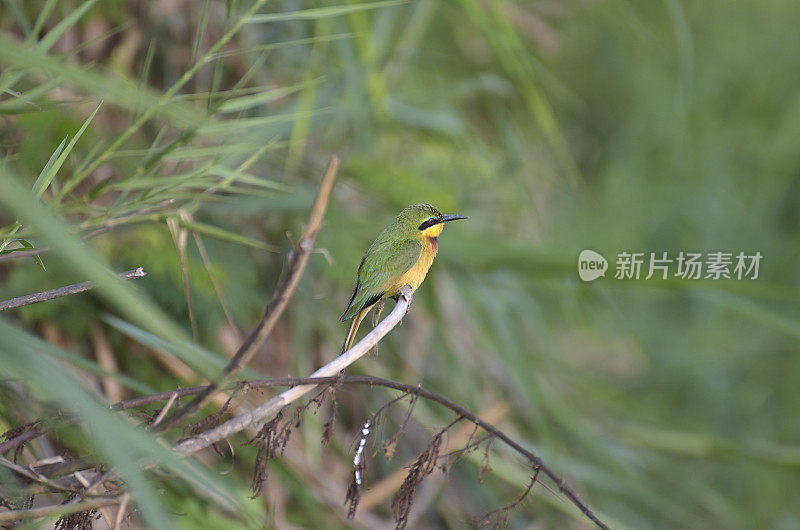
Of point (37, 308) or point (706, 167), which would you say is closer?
point (37, 308)

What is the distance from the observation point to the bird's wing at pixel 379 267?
25.4 inches

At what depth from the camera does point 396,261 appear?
678mm

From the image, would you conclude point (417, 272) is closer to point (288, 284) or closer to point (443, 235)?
point (288, 284)

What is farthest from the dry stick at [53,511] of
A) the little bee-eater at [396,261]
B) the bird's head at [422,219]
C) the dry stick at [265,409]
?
the bird's head at [422,219]

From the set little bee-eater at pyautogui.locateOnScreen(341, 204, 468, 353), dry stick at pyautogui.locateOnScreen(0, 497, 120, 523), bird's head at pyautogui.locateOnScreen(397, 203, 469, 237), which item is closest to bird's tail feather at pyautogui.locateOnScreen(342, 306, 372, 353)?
little bee-eater at pyautogui.locateOnScreen(341, 204, 468, 353)

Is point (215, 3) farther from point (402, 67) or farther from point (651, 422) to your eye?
point (651, 422)

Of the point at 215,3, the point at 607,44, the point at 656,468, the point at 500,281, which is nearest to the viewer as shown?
the point at 215,3

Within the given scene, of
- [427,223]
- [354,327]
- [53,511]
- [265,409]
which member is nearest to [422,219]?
[427,223]

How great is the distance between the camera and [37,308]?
3.28 feet

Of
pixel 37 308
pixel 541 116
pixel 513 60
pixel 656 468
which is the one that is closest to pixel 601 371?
pixel 656 468

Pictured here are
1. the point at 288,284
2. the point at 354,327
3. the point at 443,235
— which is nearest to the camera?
the point at 288,284

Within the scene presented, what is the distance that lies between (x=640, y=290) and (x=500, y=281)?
51.1 inches

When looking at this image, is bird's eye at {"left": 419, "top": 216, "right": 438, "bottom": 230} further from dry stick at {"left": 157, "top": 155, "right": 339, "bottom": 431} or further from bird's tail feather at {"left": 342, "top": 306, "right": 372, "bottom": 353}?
dry stick at {"left": 157, "top": 155, "right": 339, "bottom": 431}

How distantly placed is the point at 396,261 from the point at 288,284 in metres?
0.29
